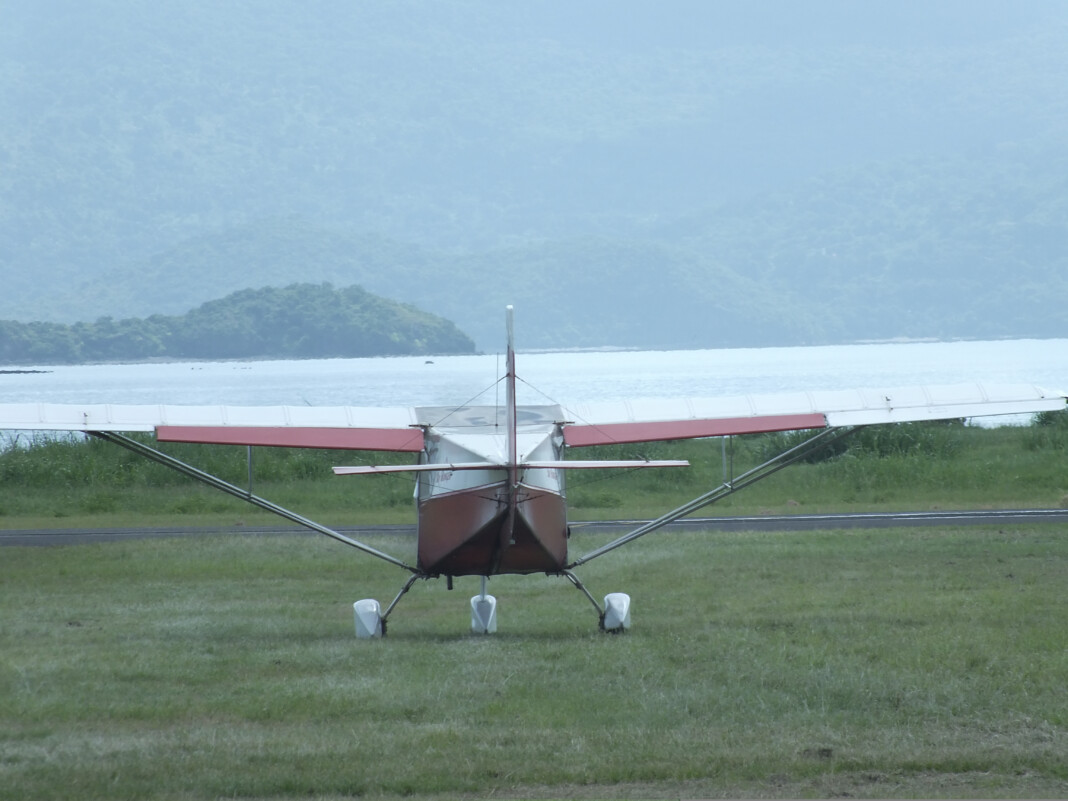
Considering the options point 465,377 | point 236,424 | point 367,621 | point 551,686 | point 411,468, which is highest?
point 465,377

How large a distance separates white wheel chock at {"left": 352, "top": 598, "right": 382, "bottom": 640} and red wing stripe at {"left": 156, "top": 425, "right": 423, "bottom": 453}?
131 centimetres

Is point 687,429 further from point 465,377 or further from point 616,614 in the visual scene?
point 465,377

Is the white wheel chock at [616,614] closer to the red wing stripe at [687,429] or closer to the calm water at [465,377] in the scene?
the red wing stripe at [687,429]

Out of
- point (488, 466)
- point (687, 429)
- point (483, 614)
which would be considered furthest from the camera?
point (687, 429)

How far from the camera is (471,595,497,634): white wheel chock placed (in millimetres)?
10797

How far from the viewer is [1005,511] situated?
20984 mm

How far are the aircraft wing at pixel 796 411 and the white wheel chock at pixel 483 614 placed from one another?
149 centimetres

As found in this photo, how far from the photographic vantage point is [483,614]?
10.8m

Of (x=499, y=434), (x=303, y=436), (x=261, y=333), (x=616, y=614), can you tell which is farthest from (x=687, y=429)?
(x=261, y=333)

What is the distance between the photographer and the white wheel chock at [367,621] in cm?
1064

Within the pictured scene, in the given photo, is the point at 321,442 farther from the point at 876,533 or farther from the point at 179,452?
the point at 179,452

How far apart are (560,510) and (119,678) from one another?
3.42 m

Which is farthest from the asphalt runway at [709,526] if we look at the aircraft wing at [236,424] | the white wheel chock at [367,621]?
the white wheel chock at [367,621]

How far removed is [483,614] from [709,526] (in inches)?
386
